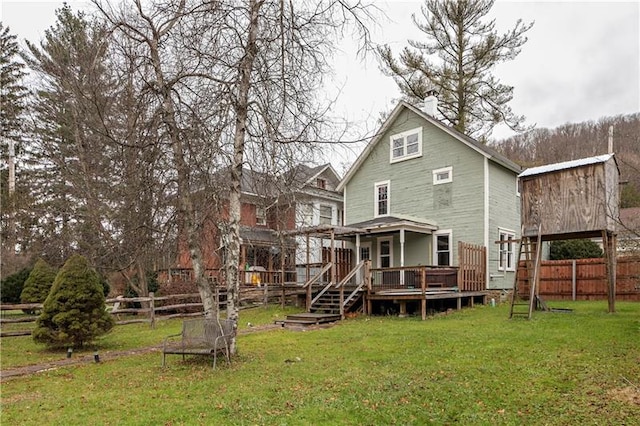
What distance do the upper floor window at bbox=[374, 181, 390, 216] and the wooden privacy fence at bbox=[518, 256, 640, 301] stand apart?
6.80 meters

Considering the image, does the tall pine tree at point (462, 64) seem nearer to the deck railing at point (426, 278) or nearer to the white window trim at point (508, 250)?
the white window trim at point (508, 250)

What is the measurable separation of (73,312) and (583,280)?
59.8 feet

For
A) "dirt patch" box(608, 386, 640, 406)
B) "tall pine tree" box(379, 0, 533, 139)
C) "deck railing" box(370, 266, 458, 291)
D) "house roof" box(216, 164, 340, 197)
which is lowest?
"dirt patch" box(608, 386, 640, 406)

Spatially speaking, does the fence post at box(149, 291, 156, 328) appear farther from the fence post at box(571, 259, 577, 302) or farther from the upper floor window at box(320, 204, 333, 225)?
the fence post at box(571, 259, 577, 302)

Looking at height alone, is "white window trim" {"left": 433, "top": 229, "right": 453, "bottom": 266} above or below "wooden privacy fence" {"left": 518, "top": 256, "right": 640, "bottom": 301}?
above

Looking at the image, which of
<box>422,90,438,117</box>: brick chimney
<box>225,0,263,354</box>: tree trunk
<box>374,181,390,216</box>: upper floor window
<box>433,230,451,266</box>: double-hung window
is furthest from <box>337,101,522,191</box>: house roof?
<box>225,0,263,354</box>: tree trunk

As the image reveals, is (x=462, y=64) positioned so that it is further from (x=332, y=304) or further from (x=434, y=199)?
(x=332, y=304)

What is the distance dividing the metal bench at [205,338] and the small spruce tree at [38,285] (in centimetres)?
976

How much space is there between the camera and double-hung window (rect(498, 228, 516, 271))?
19.4m

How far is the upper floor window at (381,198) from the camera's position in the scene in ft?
71.5

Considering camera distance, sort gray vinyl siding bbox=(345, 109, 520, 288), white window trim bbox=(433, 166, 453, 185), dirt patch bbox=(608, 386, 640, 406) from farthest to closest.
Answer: white window trim bbox=(433, 166, 453, 185) < gray vinyl siding bbox=(345, 109, 520, 288) < dirt patch bbox=(608, 386, 640, 406)

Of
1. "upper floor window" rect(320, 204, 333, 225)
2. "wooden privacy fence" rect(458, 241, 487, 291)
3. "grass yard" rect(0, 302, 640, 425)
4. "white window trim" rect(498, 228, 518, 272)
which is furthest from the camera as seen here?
"upper floor window" rect(320, 204, 333, 225)

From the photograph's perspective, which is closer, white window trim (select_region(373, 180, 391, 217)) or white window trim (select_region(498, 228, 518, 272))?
white window trim (select_region(498, 228, 518, 272))

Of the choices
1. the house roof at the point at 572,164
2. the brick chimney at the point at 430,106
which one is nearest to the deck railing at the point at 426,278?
the house roof at the point at 572,164
